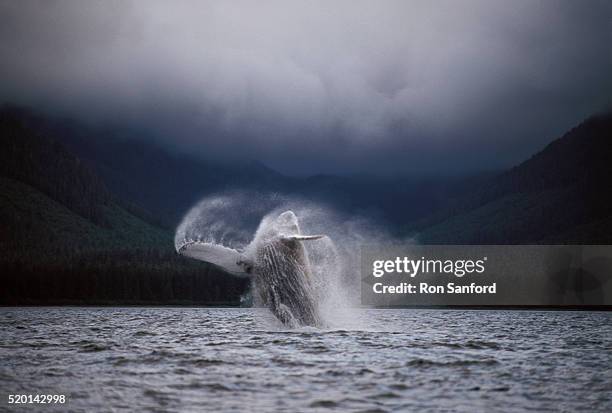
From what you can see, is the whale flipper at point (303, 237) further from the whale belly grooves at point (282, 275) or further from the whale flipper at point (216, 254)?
the whale flipper at point (216, 254)

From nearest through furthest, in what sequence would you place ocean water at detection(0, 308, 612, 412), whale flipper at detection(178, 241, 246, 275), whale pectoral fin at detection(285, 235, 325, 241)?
ocean water at detection(0, 308, 612, 412)
whale pectoral fin at detection(285, 235, 325, 241)
whale flipper at detection(178, 241, 246, 275)

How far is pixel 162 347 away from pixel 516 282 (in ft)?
536

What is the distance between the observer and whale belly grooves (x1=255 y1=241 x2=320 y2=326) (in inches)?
1011

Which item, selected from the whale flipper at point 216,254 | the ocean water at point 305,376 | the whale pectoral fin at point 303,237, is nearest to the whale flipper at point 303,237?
the whale pectoral fin at point 303,237

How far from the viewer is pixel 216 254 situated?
25.8 meters

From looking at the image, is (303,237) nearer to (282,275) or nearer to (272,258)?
(272,258)

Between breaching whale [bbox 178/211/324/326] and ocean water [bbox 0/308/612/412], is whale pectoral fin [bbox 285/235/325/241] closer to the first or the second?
breaching whale [bbox 178/211/324/326]

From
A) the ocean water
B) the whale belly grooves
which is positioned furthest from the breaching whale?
the ocean water

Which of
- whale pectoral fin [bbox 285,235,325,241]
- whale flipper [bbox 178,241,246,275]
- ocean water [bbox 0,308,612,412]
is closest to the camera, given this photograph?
ocean water [bbox 0,308,612,412]

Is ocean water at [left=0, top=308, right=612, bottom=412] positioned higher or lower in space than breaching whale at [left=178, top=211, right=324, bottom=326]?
lower

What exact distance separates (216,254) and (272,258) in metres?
1.92

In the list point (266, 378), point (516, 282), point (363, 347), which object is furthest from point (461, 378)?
point (516, 282)

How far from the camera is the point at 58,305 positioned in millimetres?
173500

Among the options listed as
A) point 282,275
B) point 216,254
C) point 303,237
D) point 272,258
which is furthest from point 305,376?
point 216,254
